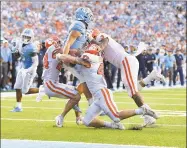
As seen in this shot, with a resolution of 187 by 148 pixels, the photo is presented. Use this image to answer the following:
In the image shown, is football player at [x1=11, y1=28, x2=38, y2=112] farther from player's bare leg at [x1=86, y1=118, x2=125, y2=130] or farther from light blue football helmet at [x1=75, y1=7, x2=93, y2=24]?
player's bare leg at [x1=86, y1=118, x2=125, y2=130]

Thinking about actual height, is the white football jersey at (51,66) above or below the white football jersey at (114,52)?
below

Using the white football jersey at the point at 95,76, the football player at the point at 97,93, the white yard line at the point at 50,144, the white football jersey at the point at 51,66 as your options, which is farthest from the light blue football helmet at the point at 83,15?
the white yard line at the point at 50,144

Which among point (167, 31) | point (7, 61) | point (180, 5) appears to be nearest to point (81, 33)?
point (7, 61)

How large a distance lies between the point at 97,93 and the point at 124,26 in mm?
26101

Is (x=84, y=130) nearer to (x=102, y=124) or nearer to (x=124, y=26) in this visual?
(x=102, y=124)

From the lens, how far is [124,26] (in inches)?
1383

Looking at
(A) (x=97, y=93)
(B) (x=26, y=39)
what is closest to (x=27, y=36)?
(B) (x=26, y=39)

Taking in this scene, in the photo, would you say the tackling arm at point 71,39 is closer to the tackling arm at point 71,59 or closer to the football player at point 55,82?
the tackling arm at point 71,59

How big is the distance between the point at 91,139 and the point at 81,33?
1.80 m

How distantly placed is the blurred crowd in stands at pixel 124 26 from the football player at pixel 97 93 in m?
11.0

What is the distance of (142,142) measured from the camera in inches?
311

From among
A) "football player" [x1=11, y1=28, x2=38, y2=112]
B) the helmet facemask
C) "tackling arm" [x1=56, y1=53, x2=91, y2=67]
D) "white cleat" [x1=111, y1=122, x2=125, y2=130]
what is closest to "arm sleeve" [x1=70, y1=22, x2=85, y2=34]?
"tackling arm" [x1=56, y1=53, x2=91, y2=67]

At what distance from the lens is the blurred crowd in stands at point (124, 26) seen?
2450cm

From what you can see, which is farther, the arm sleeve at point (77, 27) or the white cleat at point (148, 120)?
the white cleat at point (148, 120)
